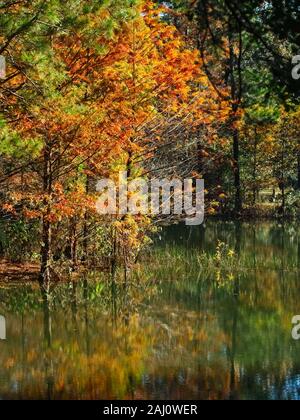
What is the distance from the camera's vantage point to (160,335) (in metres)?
9.71

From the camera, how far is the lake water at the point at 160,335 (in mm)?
7352

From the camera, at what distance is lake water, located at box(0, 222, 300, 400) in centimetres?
735

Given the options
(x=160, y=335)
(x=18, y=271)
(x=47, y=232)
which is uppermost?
(x=47, y=232)

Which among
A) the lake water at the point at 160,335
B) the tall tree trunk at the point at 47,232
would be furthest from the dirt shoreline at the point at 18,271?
the lake water at the point at 160,335

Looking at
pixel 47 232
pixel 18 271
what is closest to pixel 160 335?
pixel 47 232

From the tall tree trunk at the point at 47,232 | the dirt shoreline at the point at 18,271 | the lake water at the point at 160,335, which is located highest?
the tall tree trunk at the point at 47,232

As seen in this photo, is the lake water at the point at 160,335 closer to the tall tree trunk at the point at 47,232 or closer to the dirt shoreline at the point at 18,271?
the tall tree trunk at the point at 47,232

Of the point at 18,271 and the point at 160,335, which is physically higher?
the point at 18,271

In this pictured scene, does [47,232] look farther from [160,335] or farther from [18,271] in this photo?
[160,335]

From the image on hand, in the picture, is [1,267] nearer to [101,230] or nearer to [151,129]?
[101,230]

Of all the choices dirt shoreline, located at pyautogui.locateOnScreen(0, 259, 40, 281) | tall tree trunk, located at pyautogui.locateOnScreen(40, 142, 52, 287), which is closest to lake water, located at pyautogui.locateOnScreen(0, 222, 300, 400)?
tall tree trunk, located at pyautogui.locateOnScreen(40, 142, 52, 287)

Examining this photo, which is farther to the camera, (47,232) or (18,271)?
(18,271)

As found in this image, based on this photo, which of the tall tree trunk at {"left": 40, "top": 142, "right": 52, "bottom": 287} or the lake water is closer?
the lake water

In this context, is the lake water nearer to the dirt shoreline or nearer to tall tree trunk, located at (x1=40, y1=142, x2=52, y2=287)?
tall tree trunk, located at (x1=40, y1=142, x2=52, y2=287)
